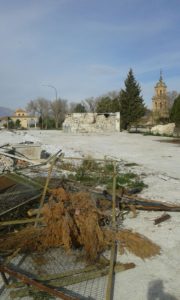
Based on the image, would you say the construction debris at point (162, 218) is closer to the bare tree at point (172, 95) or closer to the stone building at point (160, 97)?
the stone building at point (160, 97)

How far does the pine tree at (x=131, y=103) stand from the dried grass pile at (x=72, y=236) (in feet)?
129

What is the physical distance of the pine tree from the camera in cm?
4356

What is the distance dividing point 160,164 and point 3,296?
10.1 metres

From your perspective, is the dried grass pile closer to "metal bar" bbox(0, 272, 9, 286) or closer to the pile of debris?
"metal bar" bbox(0, 272, 9, 286)

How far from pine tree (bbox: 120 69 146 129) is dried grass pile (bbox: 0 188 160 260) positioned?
1548 inches

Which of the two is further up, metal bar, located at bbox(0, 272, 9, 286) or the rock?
the rock

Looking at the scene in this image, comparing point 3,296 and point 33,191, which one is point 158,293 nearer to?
point 3,296

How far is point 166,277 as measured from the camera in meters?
4.00

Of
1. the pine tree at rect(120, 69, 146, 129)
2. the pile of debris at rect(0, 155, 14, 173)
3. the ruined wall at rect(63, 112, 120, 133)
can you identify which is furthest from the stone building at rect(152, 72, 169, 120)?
the pile of debris at rect(0, 155, 14, 173)

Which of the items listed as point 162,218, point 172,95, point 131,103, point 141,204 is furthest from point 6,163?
point 172,95

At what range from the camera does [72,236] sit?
15.4ft

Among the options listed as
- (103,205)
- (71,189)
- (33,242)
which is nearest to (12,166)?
(71,189)

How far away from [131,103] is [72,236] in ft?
132

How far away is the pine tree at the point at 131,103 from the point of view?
143 feet
